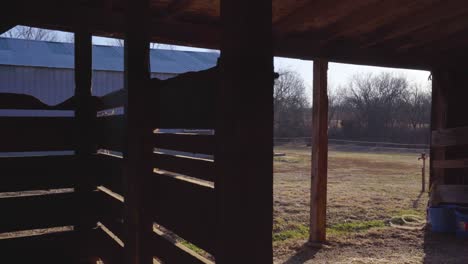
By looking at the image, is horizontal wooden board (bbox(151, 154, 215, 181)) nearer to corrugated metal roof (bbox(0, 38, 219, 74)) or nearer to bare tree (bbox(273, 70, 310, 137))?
corrugated metal roof (bbox(0, 38, 219, 74))

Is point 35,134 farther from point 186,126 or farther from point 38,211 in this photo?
point 186,126

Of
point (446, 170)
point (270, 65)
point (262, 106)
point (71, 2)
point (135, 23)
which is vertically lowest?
point (446, 170)

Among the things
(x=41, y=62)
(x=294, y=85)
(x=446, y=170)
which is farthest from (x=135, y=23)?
(x=294, y=85)

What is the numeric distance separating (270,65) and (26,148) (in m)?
3.12

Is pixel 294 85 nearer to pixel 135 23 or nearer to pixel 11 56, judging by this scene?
pixel 11 56

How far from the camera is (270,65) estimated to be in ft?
4.40

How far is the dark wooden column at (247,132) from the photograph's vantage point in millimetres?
1307

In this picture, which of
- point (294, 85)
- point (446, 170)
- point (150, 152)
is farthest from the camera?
point (294, 85)

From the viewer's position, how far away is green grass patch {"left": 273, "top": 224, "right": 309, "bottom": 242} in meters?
6.23

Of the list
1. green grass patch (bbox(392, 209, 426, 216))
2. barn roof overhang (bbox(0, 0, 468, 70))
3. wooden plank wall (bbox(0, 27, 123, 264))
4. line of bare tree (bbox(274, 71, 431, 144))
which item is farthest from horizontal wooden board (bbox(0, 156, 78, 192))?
line of bare tree (bbox(274, 71, 431, 144))

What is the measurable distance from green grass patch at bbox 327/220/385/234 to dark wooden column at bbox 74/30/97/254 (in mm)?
4274

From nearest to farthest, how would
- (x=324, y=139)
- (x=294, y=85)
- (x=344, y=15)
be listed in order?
1. (x=344, y=15)
2. (x=324, y=139)
3. (x=294, y=85)

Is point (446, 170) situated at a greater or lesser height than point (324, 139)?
lesser

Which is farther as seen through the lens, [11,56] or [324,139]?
[11,56]
